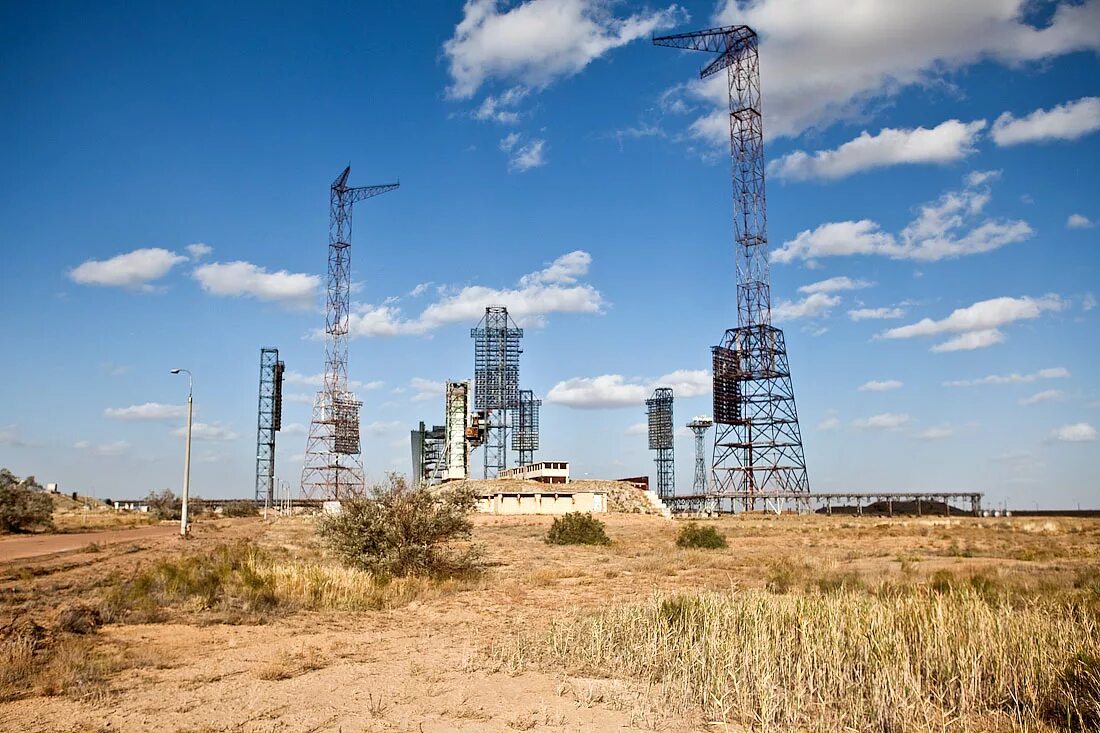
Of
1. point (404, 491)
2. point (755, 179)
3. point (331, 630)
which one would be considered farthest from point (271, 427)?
point (331, 630)

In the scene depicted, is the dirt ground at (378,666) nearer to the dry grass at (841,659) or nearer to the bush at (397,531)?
the dry grass at (841,659)

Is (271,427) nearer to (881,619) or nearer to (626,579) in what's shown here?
(626,579)

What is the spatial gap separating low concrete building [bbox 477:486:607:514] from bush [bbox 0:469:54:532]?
1158 inches

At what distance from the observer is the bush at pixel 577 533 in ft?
115

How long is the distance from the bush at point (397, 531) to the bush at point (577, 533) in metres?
14.5

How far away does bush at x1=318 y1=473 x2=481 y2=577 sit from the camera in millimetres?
19500

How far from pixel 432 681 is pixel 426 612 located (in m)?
5.88

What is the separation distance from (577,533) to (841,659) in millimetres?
26548

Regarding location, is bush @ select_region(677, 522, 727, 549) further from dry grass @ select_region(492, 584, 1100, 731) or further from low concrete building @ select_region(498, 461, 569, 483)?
low concrete building @ select_region(498, 461, 569, 483)

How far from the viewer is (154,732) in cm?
739

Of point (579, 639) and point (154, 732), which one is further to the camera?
point (579, 639)

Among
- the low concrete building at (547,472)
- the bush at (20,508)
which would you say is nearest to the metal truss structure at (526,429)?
the low concrete building at (547,472)

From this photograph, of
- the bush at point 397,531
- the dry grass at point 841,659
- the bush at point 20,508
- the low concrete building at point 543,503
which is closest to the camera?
the dry grass at point 841,659

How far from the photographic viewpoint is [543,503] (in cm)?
6662
